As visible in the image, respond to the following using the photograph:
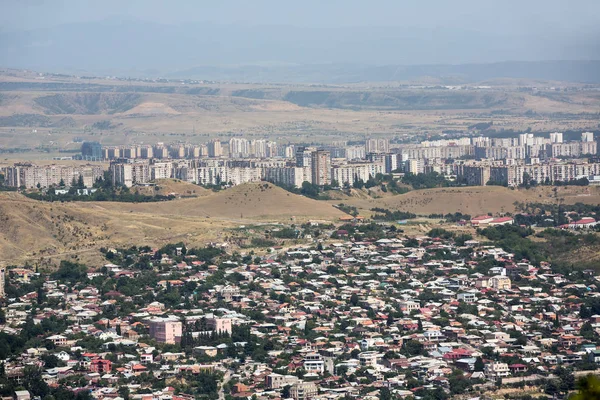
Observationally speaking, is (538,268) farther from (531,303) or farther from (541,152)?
(541,152)

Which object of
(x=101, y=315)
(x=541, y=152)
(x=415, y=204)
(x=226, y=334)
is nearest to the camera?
(x=226, y=334)

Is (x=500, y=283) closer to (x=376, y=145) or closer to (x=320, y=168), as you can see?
→ (x=320, y=168)

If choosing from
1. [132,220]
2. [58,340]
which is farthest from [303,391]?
[132,220]

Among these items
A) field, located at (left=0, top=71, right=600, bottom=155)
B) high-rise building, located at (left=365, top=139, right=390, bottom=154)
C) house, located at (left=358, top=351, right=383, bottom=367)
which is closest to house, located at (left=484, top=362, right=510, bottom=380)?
house, located at (left=358, top=351, right=383, bottom=367)

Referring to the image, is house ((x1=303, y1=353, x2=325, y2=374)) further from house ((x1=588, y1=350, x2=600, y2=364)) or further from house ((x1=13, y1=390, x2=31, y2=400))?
house ((x1=13, y1=390, x2=31, y2=400))

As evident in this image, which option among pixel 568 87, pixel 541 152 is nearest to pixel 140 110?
pixel 568 87
